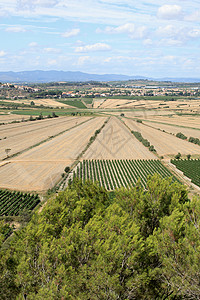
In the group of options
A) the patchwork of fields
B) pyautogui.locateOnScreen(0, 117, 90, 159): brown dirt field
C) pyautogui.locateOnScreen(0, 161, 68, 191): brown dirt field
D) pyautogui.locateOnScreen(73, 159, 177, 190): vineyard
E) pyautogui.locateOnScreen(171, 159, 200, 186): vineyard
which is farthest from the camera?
pyautogui.locateOnScreen(0, 117, 90, 159): brown dirt field

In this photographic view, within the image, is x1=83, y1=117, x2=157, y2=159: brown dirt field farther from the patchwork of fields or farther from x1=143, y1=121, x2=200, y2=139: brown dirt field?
x1=143, y1=121, x2=200, y2=139: brown dirt field

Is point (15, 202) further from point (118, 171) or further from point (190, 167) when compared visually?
point (190, 167)

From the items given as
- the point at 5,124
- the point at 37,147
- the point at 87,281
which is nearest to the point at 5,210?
the point at 87,281

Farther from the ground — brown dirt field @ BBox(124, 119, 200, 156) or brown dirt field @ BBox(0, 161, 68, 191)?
brown dirt field @ BBox(124, 119, 200, 156)

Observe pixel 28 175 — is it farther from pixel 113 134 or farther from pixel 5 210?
pixel 113 134

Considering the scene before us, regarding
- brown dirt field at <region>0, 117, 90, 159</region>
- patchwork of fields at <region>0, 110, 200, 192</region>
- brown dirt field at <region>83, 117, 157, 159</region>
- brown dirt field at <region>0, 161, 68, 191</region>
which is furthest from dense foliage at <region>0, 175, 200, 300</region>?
brown dirt field at <region>0, 117, 90, 159</region>

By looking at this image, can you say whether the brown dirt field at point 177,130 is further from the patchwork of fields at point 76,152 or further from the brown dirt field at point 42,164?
the brown dirt field at point 42,164
